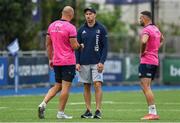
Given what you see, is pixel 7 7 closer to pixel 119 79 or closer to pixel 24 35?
pixel 24 35

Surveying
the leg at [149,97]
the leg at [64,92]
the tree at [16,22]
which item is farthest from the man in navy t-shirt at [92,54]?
the tree at [16,22]

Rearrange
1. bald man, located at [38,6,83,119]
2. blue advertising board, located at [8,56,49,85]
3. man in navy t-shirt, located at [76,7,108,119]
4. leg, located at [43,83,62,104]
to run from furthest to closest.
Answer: blue advertising board, located at [8,56,49,85]
man in navy t-shirt, located at [76,7,108,119]
leg, located at [43,83,62,104]
bald man, located at [38,6,83,119]

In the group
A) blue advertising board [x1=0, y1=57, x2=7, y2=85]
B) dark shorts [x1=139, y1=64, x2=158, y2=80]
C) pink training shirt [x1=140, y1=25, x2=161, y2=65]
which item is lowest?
blue advertising board [x1=0, y1=57, x2=7, y2=85]

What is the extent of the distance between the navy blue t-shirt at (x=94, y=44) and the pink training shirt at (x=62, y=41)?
58 centimetres

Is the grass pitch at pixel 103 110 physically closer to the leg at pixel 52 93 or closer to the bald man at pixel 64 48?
the leg at pixel 52 93

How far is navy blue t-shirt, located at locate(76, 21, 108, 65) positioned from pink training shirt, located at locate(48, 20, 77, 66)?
0.58 metres

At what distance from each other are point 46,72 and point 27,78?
121 centimetres

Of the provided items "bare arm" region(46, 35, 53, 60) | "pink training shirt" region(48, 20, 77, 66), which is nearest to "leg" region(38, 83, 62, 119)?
"pink training shirt" region(48, 20, 77, 66)

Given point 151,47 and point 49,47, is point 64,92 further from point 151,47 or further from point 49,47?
point 151,47

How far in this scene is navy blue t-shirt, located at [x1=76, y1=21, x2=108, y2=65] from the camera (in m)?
17.7

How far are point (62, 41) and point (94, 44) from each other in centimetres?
91

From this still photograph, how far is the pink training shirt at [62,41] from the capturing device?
17094 mm

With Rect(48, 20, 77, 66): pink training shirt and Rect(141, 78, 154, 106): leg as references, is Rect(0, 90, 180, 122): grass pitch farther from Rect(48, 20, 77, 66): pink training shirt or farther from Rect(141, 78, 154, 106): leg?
Rect(48, 20, 77, 66): pink training shirt

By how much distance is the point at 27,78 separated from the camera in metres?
34.0
